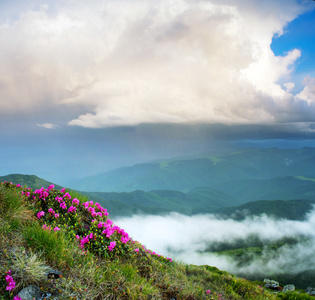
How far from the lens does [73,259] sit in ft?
19.0

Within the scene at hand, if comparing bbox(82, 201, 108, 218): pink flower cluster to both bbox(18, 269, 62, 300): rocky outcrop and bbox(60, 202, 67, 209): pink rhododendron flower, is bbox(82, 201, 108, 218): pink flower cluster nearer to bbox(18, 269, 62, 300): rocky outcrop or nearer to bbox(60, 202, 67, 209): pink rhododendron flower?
bbox(60, 202, 67, 209): pink rhododendron flower

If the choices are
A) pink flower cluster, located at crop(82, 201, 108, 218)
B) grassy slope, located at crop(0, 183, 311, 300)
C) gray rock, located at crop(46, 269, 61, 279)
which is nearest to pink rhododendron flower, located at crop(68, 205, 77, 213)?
grassy slope, located at crop(0, 183, 311, 300)

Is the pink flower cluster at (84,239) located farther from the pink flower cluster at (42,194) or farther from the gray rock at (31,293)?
the pink flower cluster at (42,194)

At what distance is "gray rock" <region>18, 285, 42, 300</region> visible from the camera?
175 inches

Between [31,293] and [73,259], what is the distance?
1286 millimetres

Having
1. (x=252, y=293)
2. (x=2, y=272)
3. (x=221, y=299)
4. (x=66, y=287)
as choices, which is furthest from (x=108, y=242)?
(x=252, y=293)

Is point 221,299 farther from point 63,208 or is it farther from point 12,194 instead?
point 12,194

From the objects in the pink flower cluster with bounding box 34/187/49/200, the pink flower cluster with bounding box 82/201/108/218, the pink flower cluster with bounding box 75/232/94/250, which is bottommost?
the pink flower cluster with bounding box 75/232/94/250

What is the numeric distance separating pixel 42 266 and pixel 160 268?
516 cm

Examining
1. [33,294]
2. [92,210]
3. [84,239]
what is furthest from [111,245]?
[33,294]

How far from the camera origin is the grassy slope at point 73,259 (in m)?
4.87

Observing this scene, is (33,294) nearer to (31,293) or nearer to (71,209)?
(31,293)

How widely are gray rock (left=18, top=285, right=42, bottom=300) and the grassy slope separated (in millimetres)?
107

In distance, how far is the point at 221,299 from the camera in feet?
26.9
